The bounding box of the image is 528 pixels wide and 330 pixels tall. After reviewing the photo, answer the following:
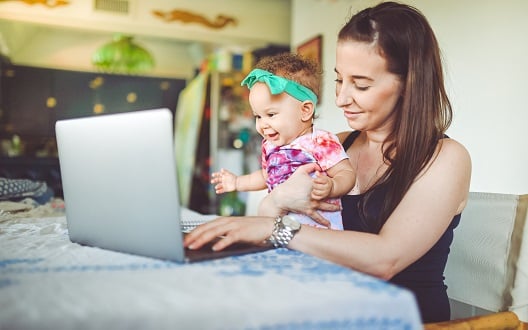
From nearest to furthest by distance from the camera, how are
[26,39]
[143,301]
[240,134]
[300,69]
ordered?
[143,301] → [300,69] → [240,134] → [26,39]

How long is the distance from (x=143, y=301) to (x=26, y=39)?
19.4ft

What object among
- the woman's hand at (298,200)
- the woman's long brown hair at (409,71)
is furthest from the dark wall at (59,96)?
the woman's long brown hair at (409,71)

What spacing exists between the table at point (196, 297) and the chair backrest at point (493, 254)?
26.5 inches

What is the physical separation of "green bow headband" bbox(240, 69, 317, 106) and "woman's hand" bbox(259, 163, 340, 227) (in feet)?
0.74

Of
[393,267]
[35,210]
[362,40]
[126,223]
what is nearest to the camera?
[126,223]

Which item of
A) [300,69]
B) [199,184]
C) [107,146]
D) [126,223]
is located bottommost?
[199,184]

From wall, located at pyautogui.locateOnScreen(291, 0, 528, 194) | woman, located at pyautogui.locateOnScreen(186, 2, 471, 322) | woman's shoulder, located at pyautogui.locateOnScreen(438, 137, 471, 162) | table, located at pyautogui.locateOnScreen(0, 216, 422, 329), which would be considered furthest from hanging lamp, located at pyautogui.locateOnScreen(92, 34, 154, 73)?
table, located at pyautogui.locateOnScreen(0, 216, 422, 329)

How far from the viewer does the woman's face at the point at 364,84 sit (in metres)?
1.17

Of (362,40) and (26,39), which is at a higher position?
(26,39)

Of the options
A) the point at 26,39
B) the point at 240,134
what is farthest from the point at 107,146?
the point at 26,39

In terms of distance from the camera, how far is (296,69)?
4.43 feet

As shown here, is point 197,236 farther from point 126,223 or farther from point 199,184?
point 199,184

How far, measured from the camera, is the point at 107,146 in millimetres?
819

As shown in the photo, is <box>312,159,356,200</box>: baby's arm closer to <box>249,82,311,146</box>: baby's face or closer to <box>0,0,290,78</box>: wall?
<box>249,82,311,146</box>: baby's face
